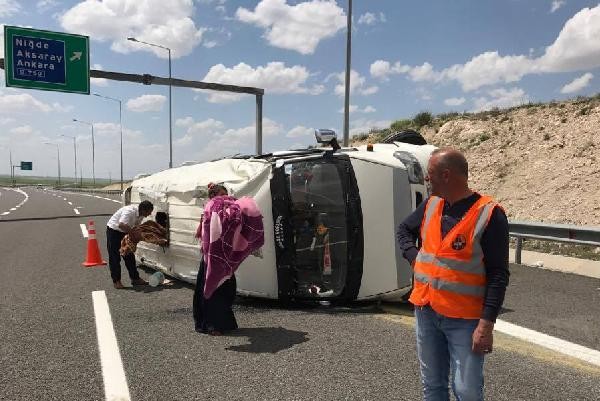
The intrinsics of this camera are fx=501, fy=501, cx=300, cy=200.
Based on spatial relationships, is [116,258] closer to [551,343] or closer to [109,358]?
[109,358]

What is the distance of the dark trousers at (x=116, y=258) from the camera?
7703 mm

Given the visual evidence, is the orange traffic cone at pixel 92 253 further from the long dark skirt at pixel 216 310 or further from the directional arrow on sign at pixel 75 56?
the directional arrow on sign at pixel 75 56

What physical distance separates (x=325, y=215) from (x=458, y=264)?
4071mm

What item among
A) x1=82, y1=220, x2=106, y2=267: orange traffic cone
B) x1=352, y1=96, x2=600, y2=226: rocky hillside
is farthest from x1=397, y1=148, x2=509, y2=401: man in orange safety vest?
x1=352, y1=96, x2=600, y2=226: rocky hillside

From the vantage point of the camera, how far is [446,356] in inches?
110

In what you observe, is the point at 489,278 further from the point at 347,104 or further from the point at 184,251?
the point at 347,104

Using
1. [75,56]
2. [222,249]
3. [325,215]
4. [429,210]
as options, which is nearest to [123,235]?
[222,249]

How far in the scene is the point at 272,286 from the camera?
20.1 ft

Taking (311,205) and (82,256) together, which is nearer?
(311,205)

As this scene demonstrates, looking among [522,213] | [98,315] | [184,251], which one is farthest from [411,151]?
[522,213]

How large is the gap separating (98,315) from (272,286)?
2.11m

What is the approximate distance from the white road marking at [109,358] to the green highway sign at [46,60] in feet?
49.8

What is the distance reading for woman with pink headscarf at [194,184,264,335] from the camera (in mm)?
5320

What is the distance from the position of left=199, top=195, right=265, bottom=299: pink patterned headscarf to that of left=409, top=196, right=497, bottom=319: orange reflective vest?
2.98m
